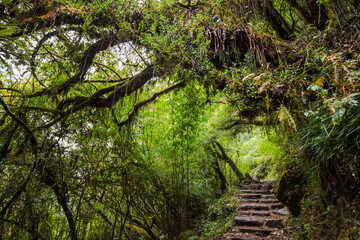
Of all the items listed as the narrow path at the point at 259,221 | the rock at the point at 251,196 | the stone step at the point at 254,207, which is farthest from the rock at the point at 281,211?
the rock at the point at 251,196

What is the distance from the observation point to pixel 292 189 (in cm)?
321

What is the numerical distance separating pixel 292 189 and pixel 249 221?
4.83 ft

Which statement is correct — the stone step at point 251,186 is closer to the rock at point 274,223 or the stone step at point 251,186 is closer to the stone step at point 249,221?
the stone step at point 249,221

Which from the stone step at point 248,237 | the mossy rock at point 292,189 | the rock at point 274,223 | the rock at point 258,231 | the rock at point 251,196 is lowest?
the stone step at point 248,237

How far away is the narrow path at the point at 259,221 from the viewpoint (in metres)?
3.62

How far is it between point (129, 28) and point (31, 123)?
6.17 feet

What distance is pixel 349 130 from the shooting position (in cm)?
155

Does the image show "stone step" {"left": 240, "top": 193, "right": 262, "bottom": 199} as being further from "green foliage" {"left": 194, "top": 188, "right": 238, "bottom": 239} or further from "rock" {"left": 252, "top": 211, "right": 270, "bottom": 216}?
"rock" {"left": 252, "top": 211, "right": 270, "bottom": 216}

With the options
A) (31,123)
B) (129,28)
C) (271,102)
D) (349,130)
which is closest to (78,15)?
(129,28)

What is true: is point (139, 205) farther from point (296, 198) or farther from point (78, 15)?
point (78, 15)

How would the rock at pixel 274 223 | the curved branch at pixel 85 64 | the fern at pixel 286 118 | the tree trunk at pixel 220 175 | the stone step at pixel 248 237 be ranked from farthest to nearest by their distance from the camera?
the tree trunk at pixel 220 175 → the rock at pixel 274 223 → the stone step at pixel 248 237 → the curved branch at pixel 85 64 → the fern at pixel 286 118

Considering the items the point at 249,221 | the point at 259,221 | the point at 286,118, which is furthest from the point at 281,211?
the point at 286,118

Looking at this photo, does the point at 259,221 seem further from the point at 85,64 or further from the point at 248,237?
the point at 85,64

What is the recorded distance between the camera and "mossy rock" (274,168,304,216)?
10.4ft
